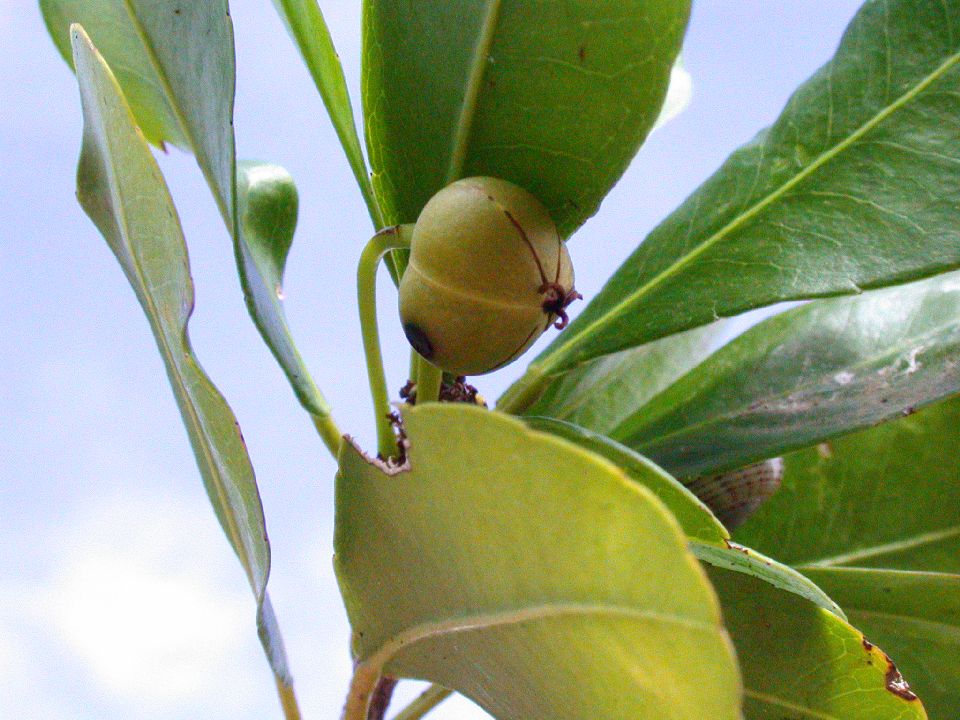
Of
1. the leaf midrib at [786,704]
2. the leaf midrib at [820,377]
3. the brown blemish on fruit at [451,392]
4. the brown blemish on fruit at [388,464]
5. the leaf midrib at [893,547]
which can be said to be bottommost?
the leaf midrib at [893,547]

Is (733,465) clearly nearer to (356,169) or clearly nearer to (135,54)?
(356,169)

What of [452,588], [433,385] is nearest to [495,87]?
[433,385]

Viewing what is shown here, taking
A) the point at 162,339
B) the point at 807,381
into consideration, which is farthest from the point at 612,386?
the point at 162,339

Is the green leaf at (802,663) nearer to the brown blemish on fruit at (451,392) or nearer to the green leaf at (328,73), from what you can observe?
the brown blemish on fruit at (451,392)

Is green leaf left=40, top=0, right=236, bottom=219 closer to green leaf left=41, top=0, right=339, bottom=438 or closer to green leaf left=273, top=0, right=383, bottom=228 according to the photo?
green leaf left=41, top=0, right=339, bottom=438

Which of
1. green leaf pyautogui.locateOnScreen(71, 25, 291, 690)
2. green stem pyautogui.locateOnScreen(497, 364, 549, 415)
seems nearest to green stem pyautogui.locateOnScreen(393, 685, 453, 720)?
green leaf pyautogui.locateOnScreen(71, 25, 291, 690)

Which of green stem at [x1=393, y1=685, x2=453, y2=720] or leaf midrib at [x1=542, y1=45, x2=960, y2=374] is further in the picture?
green stem at [x1=393, y1=685, x2=453, y2=720]

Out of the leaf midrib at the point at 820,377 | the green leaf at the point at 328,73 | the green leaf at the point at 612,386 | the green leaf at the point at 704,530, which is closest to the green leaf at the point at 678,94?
the green leaf at the point at 612,386
